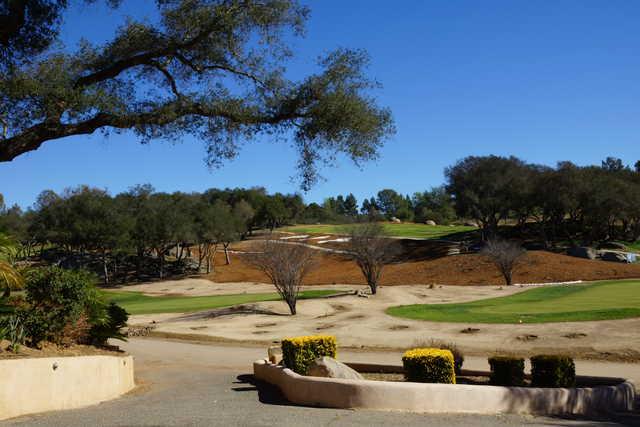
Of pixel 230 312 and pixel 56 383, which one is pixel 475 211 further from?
pixel 56 383

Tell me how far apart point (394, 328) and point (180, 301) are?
24985mm

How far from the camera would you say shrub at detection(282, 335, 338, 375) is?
39.6 feet

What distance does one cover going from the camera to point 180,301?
44969 millimetres

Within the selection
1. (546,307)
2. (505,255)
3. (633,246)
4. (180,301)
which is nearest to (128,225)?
(180,301)

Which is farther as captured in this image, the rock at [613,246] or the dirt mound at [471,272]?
the rock at [613,246]

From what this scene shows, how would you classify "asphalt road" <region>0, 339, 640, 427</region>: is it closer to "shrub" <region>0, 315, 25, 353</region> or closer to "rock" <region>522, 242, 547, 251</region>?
"shrub" <region>0, 315, 25, 353</region>

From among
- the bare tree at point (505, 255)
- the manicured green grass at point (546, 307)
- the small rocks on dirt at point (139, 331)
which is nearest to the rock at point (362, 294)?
the manicured green grass at point (546, 307)

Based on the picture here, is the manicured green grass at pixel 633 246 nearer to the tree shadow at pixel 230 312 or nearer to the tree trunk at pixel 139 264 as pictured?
the tree shadow at pixel 230 312

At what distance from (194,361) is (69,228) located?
4662cm

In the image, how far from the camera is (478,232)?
2997 inches

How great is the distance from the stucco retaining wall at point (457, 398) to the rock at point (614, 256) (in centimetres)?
4340

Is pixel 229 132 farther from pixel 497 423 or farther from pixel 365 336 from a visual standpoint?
pixel 365 336

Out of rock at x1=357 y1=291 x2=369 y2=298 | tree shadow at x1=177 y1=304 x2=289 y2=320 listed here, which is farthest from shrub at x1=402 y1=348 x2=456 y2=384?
rock at x1=357 y1=291 x2=369 y2=298

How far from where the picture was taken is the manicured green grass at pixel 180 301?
125 ft
